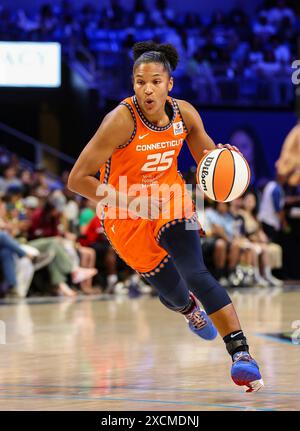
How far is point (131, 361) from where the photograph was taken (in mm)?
6820

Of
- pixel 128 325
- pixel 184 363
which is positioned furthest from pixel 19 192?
pixel 184 363

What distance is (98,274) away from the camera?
14.5m

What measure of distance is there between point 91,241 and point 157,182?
8497 millimetres

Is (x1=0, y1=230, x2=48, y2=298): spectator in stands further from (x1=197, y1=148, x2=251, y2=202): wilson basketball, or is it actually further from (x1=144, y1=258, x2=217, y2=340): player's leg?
(x1=197, y1=148, x2=251, y2=202): wilson basketball

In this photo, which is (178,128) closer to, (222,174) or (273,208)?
(222,174)

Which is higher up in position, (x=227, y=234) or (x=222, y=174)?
(x=222, y=174)

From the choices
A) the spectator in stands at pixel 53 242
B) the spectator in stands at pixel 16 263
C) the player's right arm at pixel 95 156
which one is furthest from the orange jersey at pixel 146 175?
the spectator in stands at pixel 53 242

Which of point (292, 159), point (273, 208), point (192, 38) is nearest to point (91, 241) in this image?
point (273, 208)

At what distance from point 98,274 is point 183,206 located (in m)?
8.86

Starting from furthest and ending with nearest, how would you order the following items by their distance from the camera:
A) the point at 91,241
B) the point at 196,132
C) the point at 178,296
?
the point at 91,241 < the point at 178,296 < the point at 196,132

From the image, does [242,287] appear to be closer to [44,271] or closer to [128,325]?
[44,271]

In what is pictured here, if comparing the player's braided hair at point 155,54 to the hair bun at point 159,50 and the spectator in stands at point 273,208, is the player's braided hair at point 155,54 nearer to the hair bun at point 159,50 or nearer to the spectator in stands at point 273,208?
the hair bun at point 159,50

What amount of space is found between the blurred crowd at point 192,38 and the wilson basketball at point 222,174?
13918 millimetres

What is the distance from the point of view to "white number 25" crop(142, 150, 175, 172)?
18.7ft
